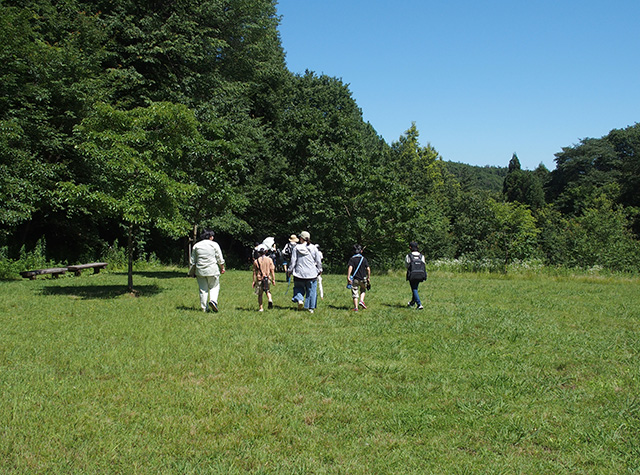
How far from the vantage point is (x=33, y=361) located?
6.73 meters

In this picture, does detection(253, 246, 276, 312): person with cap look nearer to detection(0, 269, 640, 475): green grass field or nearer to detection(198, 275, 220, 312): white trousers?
detection(0, 269, 640, 475): green grass field

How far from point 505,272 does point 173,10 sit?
25.0m

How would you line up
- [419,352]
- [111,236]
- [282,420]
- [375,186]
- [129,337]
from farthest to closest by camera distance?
[111,236], [375,186], [129,337], [419,352], [282,420]

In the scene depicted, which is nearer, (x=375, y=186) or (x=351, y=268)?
(x=351, y=268)

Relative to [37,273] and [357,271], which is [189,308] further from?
[37,273]

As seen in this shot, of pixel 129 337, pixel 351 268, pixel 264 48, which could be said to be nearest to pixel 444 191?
pixel 264 48

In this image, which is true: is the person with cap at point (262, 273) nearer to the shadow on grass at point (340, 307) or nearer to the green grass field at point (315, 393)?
the green grass field at point (315, 393)

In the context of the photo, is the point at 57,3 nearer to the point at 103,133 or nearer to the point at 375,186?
the point at 103,133

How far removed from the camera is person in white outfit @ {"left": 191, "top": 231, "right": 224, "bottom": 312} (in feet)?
36.0

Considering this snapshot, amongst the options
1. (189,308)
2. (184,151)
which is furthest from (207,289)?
(184,151)

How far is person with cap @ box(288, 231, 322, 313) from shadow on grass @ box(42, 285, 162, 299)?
18.0 feet

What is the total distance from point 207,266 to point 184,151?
11.1m

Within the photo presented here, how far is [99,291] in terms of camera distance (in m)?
14.9

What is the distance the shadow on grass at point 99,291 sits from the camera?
1403 centimetres
